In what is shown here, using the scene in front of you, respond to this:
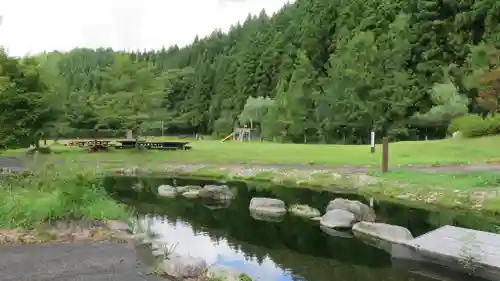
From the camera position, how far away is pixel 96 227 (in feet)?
36.0

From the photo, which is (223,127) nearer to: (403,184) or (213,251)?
(403,184)

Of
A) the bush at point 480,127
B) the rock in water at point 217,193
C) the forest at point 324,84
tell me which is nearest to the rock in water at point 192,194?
the rock in water at point 217,193

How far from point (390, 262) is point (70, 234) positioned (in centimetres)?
644

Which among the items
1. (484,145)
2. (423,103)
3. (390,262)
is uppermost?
(423,103)

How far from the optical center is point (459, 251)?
32.1 ft

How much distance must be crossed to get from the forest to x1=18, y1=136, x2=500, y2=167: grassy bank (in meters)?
3.25

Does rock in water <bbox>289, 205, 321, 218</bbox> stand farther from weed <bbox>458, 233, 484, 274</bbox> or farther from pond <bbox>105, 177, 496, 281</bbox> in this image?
weed <bbox>458, 233, 484, 274</bbox>

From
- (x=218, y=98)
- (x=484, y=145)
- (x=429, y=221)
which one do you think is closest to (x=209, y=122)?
(x=218, y=98)

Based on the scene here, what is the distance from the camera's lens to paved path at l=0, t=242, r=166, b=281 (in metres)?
7.76

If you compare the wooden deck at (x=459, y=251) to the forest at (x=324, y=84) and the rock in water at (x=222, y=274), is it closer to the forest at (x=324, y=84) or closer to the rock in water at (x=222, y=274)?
the rock in water at (x=222, y=274)

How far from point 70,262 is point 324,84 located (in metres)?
50.0

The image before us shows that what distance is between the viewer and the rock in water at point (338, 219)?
14133 mm

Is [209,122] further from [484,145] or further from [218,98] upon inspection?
[484,145]

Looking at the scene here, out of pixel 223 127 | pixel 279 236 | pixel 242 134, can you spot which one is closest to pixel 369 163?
pixel 279 236
